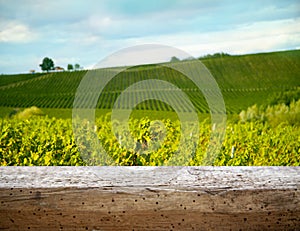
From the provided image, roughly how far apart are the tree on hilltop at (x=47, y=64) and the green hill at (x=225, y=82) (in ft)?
2.21

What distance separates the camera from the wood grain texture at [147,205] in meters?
1.41

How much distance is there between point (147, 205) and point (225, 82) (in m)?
27.9

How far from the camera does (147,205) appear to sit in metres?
1.41

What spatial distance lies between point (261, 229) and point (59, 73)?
2660cm

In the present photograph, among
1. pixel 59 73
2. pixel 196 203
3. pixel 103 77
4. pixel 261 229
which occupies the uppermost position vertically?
pixel 59 73

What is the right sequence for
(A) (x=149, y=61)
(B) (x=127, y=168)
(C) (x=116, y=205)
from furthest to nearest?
(A) (x=149, y=61)
(B) (x=127, y=168)
(C) (x=116, y=205)

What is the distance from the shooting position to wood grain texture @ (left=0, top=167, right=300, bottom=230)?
1.41m

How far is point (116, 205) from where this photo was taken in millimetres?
1410

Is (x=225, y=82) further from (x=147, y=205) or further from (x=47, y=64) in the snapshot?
(x=147, y=205)

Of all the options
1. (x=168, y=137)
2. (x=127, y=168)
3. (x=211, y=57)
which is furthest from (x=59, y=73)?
(x=127, y=168)

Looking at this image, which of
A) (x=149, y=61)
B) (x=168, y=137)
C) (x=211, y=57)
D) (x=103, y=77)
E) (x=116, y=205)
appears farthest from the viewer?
(x=211, y=57)

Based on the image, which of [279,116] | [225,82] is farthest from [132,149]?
[225,82]

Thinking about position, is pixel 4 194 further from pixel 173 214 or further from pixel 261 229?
pixel 261 229

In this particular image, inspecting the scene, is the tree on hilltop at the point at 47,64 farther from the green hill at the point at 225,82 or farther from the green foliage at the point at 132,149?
the green foliage at the point at 132,149
